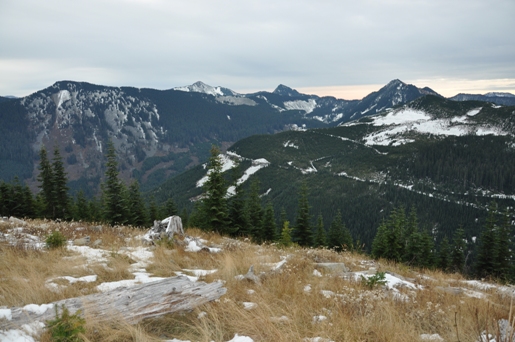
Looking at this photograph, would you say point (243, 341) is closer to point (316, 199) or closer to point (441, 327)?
point (441, 327)

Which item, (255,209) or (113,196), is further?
(255,209)

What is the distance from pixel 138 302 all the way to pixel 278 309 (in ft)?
7.86

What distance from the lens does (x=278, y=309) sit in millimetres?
4996

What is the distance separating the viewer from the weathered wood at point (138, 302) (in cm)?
428

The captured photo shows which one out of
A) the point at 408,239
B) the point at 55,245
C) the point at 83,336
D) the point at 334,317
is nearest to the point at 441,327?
the point at 334,317

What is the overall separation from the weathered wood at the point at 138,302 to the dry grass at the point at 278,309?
15 centimetres

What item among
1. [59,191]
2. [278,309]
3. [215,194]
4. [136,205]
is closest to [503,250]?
[215,194]

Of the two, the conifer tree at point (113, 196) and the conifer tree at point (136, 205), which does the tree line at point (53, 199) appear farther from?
the conifer tree at point (113, 196)

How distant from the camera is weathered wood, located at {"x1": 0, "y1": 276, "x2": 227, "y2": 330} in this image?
4277 mm

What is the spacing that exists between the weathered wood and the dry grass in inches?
5.8

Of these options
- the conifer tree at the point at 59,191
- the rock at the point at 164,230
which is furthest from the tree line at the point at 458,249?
the conifer tree at the point at 59,191

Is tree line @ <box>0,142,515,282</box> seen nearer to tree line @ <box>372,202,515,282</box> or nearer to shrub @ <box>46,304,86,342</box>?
tree line @ <box>372,202,515,282</box>

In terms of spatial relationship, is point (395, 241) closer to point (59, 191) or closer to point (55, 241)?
point (55, 241)

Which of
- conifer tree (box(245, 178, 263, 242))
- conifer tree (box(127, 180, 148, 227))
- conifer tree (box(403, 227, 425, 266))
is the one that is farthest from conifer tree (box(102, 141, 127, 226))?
conifer tree (box(403, 227, 425, 266))
